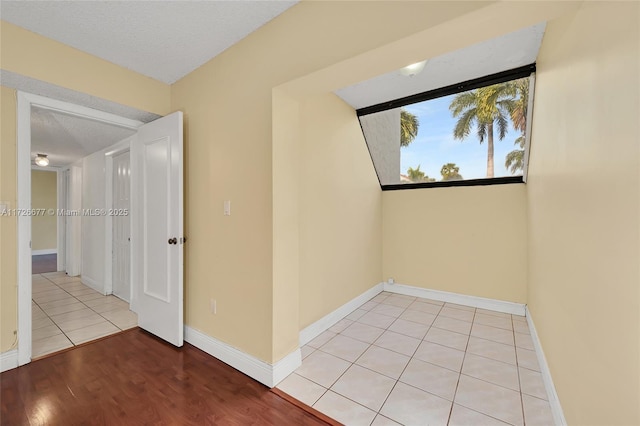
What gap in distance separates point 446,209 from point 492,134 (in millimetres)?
1098

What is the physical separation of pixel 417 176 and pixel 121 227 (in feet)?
14.0

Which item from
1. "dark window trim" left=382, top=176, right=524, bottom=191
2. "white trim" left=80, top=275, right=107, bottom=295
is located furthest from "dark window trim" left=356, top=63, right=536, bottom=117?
"white trim" left=80, top=275, right=107, bottom=295

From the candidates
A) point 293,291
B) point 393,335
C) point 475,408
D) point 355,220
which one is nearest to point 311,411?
point 293,291

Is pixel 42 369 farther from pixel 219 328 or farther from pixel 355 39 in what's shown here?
pixel 355 39

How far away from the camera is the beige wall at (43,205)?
6961mm

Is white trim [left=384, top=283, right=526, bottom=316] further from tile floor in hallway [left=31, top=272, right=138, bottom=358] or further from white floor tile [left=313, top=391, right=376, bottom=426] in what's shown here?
tile floor in hallway [left=31, top=272, right=138, bottom=358]

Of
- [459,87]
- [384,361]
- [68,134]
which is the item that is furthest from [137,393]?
[459,87]

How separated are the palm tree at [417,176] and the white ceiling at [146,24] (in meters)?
2.57

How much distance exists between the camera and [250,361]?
6.53ft

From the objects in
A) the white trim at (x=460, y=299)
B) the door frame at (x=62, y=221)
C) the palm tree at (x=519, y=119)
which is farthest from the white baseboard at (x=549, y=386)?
the door frame at (x=62, y=221)

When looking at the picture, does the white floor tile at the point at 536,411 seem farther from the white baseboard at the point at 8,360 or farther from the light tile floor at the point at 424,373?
the white baseboard at the point at 8,360

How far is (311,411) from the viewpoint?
162 centimetres

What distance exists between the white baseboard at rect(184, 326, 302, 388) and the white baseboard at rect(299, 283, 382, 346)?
36cm

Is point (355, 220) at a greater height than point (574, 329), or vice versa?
point (355, 220)
